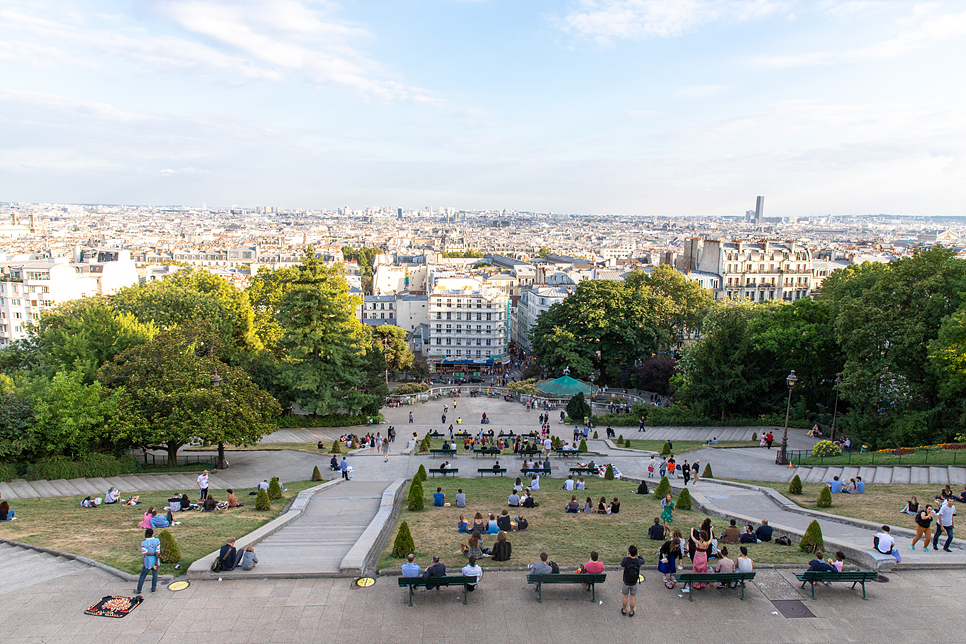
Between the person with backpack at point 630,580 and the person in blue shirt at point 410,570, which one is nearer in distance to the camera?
the person with backpack at point 630,580

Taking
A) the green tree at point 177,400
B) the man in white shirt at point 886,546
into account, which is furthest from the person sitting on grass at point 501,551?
the green tree at point 177,400

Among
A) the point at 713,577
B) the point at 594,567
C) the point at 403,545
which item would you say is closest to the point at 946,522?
the point at 713,577

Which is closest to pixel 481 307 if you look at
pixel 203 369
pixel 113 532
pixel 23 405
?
pixel 203 369

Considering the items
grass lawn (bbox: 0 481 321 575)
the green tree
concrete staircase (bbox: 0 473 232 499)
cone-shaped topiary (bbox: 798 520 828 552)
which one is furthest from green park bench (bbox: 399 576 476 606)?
the green tree

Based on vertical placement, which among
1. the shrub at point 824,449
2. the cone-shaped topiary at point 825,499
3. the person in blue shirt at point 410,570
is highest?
the person in blue shirt at point 410,570

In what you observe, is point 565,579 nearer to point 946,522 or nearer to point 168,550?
point 168,550

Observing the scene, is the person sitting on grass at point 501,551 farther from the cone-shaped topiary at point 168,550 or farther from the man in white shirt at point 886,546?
the man in white shirt at point 886,546
